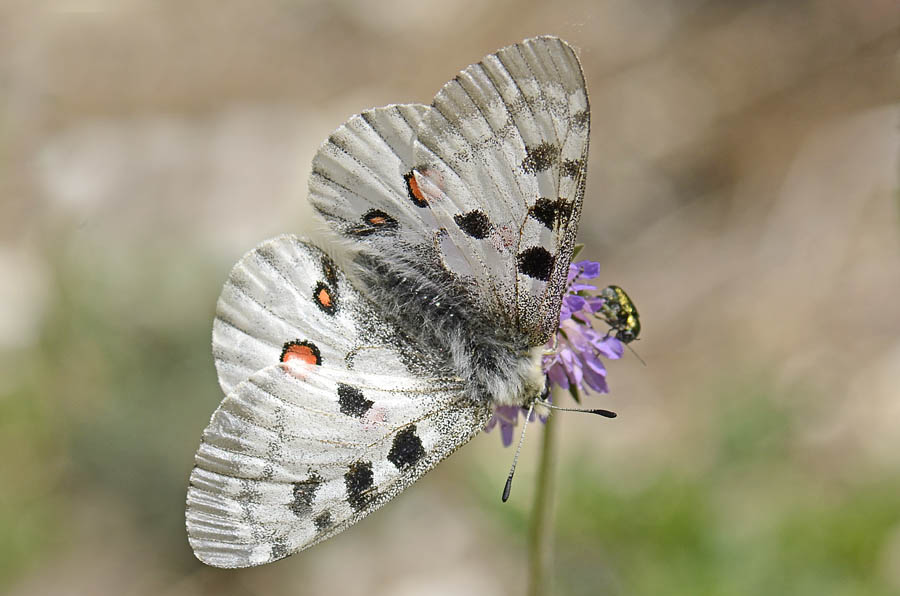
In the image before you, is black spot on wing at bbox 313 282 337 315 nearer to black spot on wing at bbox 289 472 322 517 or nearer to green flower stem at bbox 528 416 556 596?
black spot on wing at bbox 289 472 322 517

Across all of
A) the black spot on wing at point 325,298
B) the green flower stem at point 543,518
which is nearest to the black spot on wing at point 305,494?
the black spot on wing at point 325,298

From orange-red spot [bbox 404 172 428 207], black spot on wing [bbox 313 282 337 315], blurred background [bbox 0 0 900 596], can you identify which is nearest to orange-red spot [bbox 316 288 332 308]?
black spot on wing [bbox 313 282 337 315]

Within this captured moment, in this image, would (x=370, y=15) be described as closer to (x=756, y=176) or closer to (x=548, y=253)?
(x=756, y=176)

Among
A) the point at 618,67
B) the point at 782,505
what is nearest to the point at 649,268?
the point at 618,67

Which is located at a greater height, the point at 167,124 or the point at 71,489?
the point at 167,124

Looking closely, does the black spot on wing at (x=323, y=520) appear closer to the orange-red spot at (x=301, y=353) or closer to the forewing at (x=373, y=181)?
the orange-red spot at (x=301, y=353)

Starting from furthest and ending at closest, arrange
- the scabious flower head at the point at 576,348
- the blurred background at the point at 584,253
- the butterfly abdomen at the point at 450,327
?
the blurred background at the point at 584,253
the scabious flower head at the point at 576,348
the butterfly abdomen at the point at 450,327
